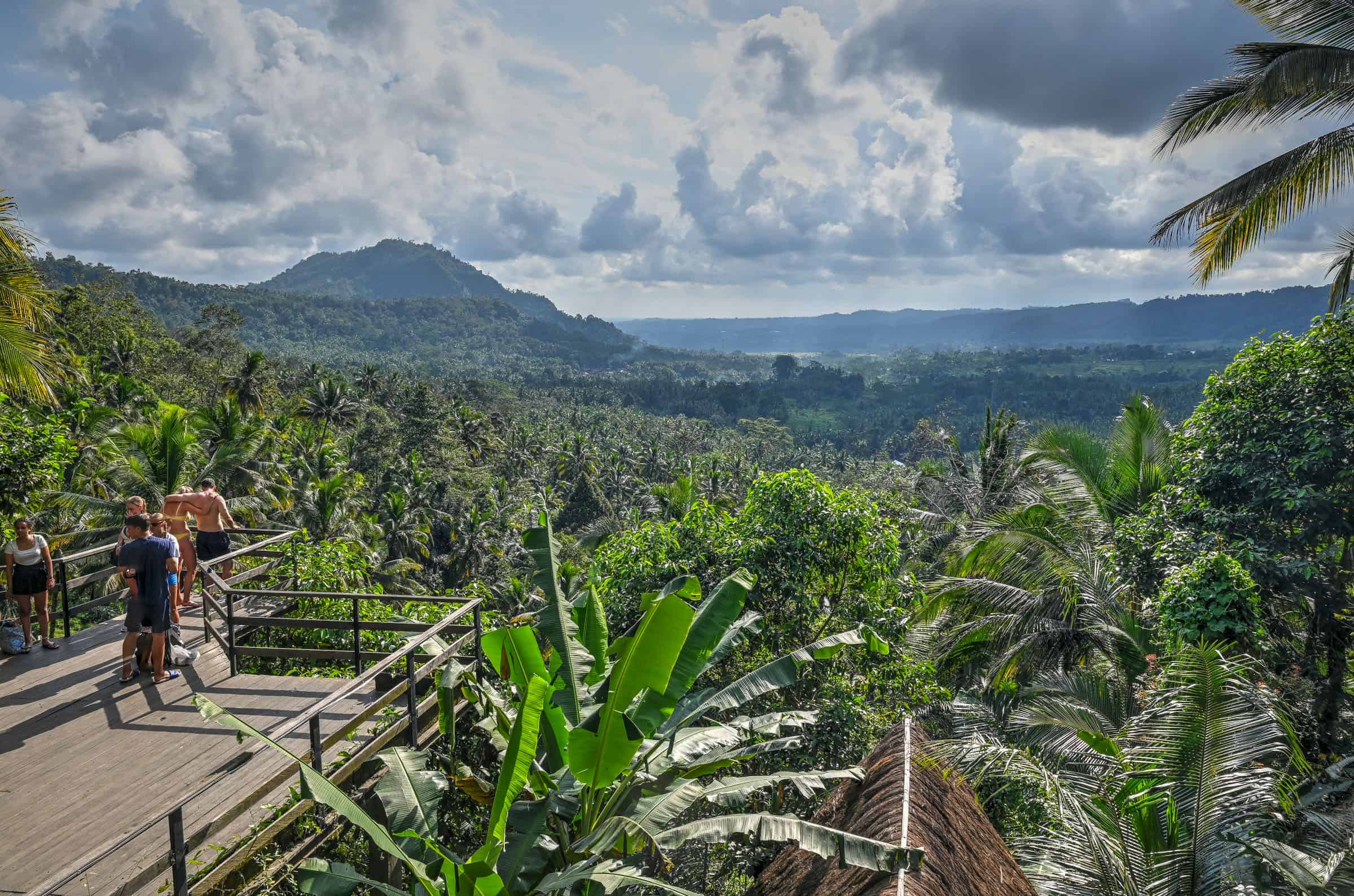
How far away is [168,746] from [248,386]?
34.9 m

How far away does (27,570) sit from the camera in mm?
7422

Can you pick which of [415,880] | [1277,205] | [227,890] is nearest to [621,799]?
[415,880]

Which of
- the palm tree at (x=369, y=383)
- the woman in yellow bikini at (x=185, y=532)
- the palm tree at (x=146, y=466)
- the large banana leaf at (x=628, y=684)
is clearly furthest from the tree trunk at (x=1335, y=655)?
the palm tree at (x=369, y=383)

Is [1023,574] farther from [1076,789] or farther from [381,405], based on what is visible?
[381,405]

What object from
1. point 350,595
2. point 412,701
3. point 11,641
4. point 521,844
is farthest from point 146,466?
point 521,844

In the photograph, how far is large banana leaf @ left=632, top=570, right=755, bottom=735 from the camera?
535 centimetres

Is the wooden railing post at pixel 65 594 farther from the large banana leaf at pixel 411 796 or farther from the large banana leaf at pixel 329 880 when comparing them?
the large banana leaf at pixel 329 880

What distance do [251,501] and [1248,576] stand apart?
72.2 feet

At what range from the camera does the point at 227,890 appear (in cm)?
441

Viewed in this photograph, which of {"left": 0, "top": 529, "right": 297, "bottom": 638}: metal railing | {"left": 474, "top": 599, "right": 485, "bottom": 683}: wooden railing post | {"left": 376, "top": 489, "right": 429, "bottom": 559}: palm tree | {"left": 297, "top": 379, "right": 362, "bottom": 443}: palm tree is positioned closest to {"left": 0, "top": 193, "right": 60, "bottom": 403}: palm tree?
{"left": 0, "top": 529, "right": 297, "bottom": 638}: metal railing

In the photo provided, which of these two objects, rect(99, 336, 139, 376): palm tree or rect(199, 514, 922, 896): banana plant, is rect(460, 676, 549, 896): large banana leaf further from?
rect(99, 336, 139, 376): palm tree

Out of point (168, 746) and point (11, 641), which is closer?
point (168, 746)

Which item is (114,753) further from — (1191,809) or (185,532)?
(1191,809)

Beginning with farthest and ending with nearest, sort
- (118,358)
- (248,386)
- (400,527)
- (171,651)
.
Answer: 1. (248,386)
2. (400,527)
3. (118,358)
4. (171,651)
